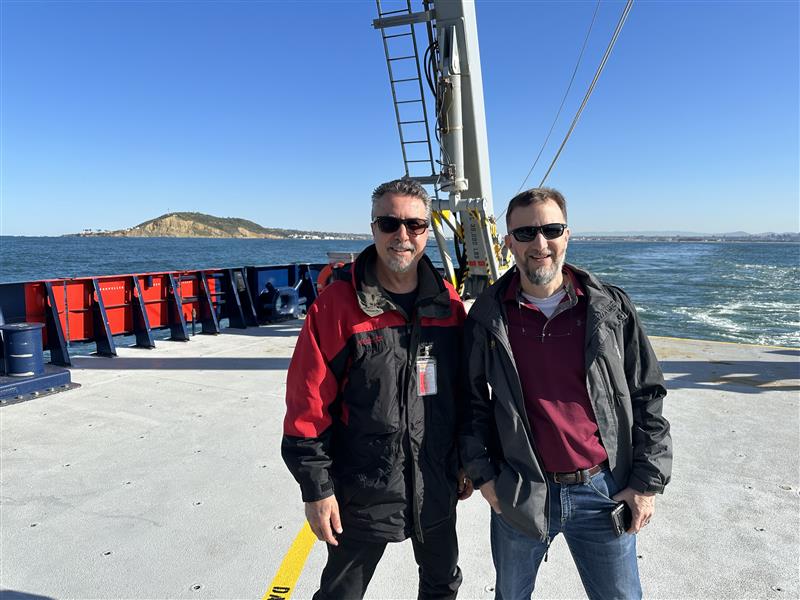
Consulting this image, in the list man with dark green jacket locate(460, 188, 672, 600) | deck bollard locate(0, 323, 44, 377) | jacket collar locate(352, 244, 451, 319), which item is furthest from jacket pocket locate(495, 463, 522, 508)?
deck bollard locate(0, 323, 44, 377)

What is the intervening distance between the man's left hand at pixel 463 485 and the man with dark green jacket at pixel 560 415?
140 mm

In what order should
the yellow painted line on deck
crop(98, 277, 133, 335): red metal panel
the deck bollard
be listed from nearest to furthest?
the yellow painted line on deck < the deck bollard < crop(98, 277, 133, 335): red metal panel

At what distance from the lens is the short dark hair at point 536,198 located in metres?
1.81

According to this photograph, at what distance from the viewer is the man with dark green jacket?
1724 mm

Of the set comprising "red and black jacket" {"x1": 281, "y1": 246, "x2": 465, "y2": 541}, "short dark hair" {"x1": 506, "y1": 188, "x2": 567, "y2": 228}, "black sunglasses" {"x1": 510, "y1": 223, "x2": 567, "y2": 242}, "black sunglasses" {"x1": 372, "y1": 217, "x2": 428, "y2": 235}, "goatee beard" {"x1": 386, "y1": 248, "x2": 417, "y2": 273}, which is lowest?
"red and black jacket" {"x1": 281, "y1": 246, "x2": 465, "y2": 541}

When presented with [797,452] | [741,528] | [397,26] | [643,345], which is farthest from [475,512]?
[397,26]

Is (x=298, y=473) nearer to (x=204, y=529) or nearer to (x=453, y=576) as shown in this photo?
(x=453, y=576)

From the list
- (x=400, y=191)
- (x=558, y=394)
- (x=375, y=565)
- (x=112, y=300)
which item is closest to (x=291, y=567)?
(x=375, y=565)

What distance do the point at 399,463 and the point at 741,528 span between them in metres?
2.37

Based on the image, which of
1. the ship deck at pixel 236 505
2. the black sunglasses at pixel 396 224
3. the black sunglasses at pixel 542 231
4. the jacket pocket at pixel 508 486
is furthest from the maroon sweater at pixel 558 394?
the ship deck at pixel 236 505

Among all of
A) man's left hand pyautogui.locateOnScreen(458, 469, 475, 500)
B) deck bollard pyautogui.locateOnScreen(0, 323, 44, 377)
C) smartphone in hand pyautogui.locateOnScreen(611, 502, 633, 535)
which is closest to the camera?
smartphone in hand pyautogui.locateOnScreen(611, 502, 633, 535)

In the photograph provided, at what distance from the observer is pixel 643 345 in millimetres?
1828

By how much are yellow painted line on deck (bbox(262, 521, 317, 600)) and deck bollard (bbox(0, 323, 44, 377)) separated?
3.99 metres

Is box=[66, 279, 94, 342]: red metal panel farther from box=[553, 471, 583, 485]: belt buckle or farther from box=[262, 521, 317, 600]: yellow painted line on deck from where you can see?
box=[553, 471, 583, 485]: belt buckle
